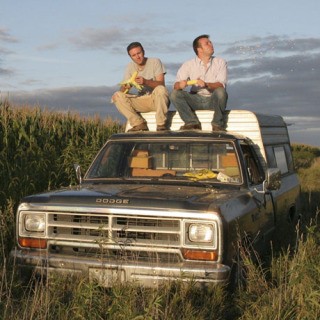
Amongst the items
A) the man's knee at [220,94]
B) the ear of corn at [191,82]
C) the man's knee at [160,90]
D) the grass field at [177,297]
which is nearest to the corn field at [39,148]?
the grass field at [177,297]

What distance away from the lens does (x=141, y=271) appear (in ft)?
15.6

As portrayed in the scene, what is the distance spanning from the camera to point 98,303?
14.5 ft

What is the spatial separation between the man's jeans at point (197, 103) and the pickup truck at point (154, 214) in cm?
80

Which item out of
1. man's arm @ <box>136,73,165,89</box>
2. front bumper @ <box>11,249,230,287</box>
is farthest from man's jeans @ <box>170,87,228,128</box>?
front bumper @ <box>11,249,230,287</box>

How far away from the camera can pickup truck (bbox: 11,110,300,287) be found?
483 centimetres

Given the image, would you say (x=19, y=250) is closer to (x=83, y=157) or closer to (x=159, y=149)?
(x=159, y=149)

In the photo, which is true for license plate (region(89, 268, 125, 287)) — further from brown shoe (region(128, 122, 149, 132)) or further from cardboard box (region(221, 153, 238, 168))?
brown shoe (region(128, 122, 149, 132))

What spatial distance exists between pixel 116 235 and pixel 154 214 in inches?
16.0

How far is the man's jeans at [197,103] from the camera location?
745 cm

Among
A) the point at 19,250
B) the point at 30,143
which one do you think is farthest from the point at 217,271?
the point at 30,143

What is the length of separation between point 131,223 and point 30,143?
5.76 meters

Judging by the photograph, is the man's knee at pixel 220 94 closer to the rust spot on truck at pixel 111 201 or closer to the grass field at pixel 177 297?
the grass field at pixel 177 297

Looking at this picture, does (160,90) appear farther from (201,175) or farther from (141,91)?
(201,175)

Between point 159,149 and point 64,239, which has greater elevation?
point 159,149
